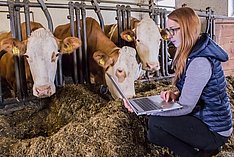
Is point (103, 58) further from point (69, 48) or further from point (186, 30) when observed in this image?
point (186, 30)

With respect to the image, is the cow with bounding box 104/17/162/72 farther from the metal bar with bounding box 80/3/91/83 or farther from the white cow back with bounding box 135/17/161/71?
the metal bar with bounding box 80/3/91/83

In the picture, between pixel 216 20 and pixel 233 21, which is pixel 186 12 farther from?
pixel 233 21

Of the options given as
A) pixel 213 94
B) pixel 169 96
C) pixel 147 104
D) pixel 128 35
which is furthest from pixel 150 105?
pixel 128 35

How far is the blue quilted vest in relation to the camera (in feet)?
4.96

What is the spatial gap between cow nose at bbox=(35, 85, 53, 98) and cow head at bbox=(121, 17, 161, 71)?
964 mm

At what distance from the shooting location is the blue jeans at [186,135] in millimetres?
1586

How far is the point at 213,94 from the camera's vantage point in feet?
5.14

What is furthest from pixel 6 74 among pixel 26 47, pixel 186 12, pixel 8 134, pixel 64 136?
pixel 186 12

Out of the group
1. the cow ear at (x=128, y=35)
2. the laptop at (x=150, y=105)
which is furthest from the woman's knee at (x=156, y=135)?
the cow ear at (x=128, y=35)

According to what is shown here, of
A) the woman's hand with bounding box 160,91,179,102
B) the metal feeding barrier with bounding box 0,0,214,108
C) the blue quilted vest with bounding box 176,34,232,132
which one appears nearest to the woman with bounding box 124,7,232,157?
the blue quilted vest with bounding box 176,34,232,132

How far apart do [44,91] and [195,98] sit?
3.51 feet

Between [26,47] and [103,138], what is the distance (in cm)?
99

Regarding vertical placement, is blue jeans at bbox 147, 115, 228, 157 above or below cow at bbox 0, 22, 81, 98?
below

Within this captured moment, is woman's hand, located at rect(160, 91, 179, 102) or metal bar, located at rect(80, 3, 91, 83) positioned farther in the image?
metal bar, located at rect(80, 3, 91, 83)
